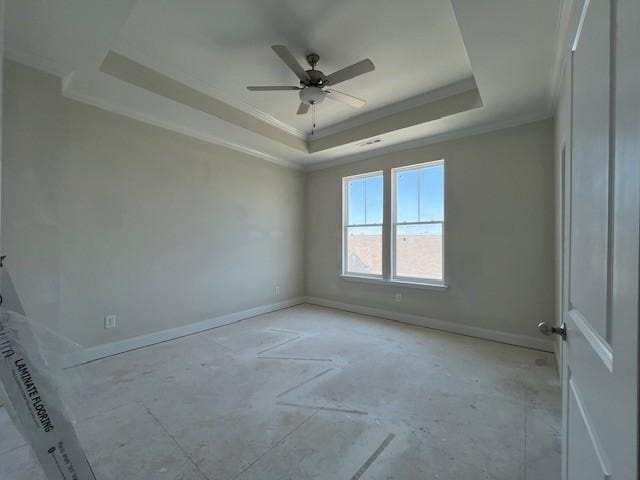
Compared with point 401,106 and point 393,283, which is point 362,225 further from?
point 401,106

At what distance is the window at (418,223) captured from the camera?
3.83 meters

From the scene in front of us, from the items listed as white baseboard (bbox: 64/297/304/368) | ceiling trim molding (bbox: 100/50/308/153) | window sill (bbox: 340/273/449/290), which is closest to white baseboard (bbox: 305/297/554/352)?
window sill (bbox: 340/273/449/290)

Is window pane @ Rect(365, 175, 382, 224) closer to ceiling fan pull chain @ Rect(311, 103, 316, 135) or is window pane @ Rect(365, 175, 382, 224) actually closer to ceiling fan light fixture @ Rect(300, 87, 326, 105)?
ceiling fan pull chain @ Rect(311, 103, 316, 135)

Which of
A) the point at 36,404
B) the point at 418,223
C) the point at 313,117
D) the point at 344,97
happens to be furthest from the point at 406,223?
the point at 36,404

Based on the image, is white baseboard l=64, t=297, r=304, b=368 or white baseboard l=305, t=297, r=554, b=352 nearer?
white baseboard l=64, t=297, r=304, b=368

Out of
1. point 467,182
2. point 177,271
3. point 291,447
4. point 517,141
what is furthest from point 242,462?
point 517,141

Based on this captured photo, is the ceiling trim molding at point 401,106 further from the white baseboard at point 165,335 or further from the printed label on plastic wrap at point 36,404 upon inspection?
the printed label on plastic wrap at point 36,404

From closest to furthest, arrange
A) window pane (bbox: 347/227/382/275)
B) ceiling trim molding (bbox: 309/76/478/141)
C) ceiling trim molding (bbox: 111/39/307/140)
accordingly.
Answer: ceiling trim molding (bbox: 111/39/307/140)
ceiling trim molding (bbox: 309/76/478/141)
window pane (bbox: 347/227/382/275)

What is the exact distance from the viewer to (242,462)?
5.01 ft

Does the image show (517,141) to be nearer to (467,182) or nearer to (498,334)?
(467,182)

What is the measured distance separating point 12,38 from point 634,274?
11.1ft

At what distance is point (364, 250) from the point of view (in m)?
4.63

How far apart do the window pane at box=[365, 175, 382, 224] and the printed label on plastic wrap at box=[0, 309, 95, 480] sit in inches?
163

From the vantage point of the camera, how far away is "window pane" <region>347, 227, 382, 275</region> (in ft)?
14.6
